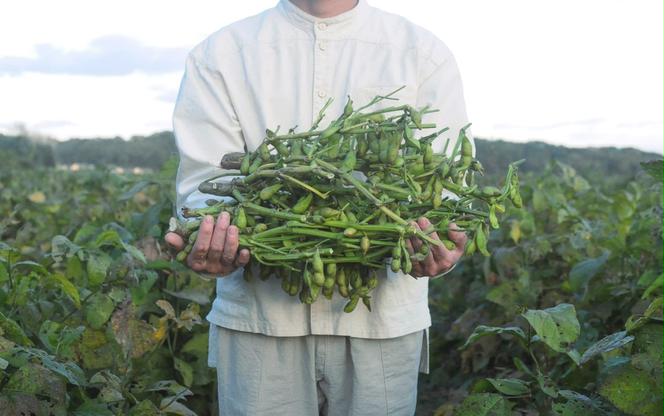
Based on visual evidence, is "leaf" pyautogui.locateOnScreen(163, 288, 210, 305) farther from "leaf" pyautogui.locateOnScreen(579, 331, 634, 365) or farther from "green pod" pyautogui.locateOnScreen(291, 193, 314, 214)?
"leaf" pyautogui.locateOnScreen(579, 331, 634, 365)

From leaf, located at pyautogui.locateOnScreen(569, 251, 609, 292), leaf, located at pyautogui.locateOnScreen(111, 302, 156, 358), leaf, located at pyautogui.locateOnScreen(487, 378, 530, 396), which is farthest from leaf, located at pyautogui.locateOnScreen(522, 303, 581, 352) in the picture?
leaf, located at pyautogui.locateOnScreen(569, 251, 609, 292)

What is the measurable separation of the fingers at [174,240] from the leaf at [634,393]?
3.36 ft

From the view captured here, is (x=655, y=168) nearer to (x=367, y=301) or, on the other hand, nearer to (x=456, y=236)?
→ (x=456, y=236)

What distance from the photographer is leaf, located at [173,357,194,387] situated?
128 inches

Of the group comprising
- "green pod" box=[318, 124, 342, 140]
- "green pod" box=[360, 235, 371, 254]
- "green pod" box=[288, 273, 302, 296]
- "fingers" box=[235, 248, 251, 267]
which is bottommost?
"green pod" box=[288, 273, 302, 296]

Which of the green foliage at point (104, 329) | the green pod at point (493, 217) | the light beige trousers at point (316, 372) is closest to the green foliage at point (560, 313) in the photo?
the light beige trousers at point (316, 372)

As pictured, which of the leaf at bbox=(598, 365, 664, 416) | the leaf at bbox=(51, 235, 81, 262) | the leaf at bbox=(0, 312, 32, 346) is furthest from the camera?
the leaf at bbox=(51, 235, 81, 262)

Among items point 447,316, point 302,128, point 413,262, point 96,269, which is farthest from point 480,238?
point 447,316

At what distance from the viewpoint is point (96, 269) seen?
277 cm

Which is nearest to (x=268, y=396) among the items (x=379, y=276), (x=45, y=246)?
(x=379, y=276)

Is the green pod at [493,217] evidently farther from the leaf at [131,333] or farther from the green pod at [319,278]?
the leaf at [131,333]

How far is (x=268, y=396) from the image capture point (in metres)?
2.39

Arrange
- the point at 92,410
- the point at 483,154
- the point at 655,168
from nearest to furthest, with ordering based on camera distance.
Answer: the point at 92,410 < the point at 655,168 < the point at 483,154

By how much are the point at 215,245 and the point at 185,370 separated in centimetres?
147
